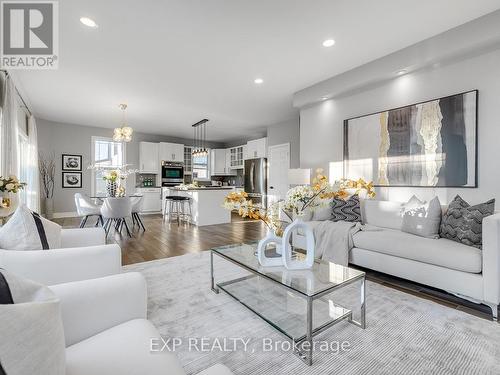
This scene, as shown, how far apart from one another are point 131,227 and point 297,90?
457 cm

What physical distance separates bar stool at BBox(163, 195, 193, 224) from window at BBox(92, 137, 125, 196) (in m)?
2.25

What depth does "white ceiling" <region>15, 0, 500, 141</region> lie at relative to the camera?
244 cm

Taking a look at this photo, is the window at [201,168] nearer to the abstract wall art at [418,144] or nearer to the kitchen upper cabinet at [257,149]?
the kitchen upper cabinet at [257,149]

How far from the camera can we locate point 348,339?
5.52 feet

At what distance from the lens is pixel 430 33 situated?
2.87 metres

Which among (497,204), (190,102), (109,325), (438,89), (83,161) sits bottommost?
(109,325)

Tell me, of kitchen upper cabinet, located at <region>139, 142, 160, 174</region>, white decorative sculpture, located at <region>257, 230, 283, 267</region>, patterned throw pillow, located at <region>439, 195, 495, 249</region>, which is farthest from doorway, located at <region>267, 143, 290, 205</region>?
white decorative sculpture, located at <region>257, 230, 283, 267</region>

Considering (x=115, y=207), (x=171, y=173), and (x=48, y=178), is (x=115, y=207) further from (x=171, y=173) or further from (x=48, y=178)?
(x=171, y=173)

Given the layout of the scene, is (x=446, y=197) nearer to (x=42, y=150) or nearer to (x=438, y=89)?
(x=438, y=89)

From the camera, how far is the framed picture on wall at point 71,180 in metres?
7.12

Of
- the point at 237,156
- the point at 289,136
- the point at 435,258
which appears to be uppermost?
the point at 289,136

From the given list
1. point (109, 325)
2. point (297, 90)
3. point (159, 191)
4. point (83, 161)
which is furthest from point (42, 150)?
point (109, 325)

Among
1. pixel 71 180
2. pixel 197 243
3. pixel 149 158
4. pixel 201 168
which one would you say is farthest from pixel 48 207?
pixel 197 243

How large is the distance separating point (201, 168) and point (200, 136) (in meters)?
1.40
